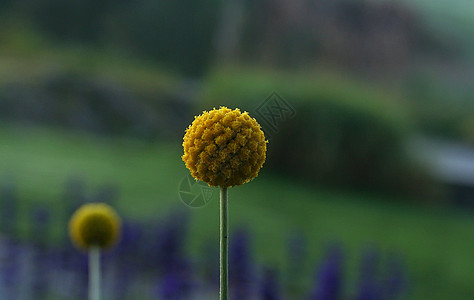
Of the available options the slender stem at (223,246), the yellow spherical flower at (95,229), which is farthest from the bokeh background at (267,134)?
the slender stem at (223,246)

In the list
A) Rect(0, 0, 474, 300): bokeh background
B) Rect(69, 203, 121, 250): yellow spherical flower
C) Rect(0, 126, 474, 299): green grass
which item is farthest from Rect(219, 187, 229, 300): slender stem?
Rect(0, 126, 474, 299): green grass

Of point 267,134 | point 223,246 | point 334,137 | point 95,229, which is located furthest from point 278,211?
point 223,246

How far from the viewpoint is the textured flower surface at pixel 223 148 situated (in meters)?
0.76

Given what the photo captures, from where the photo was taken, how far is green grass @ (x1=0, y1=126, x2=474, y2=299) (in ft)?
11.7

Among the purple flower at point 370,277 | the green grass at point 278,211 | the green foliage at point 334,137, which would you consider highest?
the green foliage at point 334,137

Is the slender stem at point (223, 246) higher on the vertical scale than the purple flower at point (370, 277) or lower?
higher

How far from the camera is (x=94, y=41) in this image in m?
6.30

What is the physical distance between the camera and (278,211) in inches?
162

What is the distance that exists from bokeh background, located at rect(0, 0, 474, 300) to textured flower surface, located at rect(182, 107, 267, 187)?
4.23ft

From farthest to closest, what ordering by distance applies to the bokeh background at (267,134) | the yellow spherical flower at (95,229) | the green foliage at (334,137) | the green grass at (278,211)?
the green foliage at (334,137) < the green grass at (278,211) < the bokeh background at (267,134) < the yellow spherical flower at (95,229)

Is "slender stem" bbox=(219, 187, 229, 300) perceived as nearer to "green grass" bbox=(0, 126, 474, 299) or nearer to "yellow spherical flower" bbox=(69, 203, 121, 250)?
"yellow spherical flower" bbox=(69, 203, 121, 250)

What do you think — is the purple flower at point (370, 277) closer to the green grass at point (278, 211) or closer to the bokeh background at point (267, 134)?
the bokeh background at point (267, 134)

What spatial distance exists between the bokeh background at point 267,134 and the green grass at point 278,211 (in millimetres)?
15

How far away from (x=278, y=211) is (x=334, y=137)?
0.56m
